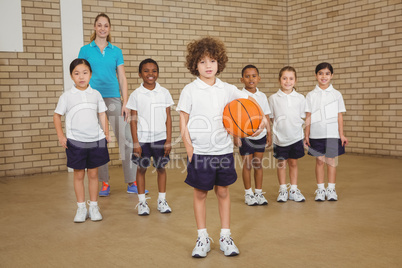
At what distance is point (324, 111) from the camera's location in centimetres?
390

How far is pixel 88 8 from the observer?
6.11m

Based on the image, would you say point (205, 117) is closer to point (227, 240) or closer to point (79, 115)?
point (227, 240)

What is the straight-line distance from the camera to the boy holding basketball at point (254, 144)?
12.5ft

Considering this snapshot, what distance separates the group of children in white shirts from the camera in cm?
257

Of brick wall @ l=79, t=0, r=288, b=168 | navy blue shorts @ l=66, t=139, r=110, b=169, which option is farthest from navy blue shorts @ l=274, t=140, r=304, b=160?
brick wall @ l=79, t=0, r=288, b=168

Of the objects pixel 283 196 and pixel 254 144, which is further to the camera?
pixel 283 196

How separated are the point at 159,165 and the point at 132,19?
3.67 meters

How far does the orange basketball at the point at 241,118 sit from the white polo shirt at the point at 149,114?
3.76ft

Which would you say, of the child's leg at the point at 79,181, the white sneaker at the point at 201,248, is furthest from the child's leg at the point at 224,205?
the child's leg at the point at 79,181

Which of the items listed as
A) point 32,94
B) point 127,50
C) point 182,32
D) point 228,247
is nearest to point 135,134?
point 228,247

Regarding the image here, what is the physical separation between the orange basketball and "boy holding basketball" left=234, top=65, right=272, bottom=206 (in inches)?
46.1

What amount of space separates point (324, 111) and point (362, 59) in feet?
12.1

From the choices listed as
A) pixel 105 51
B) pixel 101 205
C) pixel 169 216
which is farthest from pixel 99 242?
pixel 105 51

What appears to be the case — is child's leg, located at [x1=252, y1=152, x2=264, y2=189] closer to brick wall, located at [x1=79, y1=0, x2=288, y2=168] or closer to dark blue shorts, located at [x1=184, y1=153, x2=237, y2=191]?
dark blue shorts, located at [x1=184, y1=153, x2=237, y2=191]
